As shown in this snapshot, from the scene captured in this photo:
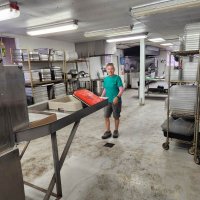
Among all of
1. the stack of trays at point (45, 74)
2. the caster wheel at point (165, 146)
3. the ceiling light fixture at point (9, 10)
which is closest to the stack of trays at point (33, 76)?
the stack of trays at point (45, 74)

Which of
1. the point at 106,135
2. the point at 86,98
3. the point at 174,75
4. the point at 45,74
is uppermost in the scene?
the point at 45,74

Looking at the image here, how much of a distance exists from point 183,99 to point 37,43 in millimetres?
4736

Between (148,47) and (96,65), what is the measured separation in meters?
3.94

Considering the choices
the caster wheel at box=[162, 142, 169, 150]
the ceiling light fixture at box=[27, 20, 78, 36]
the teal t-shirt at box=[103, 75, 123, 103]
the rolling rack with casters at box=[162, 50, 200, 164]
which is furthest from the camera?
the ceiling light fixture at box=[27, 20, 78, 36]

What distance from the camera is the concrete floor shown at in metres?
2.12

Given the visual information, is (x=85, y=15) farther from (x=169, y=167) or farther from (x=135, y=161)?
(x=169, y=167)

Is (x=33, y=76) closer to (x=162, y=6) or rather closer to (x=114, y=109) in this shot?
(x=114, y=109)

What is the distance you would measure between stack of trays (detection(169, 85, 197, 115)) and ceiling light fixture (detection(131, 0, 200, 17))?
4.17 ft

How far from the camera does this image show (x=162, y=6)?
2885 mm

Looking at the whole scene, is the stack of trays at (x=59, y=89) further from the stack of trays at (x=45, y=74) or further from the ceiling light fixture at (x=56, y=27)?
the ceiling light fixture at (x=56, y=27)

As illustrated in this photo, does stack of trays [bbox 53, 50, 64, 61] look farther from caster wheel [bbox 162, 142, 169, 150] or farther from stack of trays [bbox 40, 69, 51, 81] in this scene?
caster wheel [bbox 162, 142, 169, 150]

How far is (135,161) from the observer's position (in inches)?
109

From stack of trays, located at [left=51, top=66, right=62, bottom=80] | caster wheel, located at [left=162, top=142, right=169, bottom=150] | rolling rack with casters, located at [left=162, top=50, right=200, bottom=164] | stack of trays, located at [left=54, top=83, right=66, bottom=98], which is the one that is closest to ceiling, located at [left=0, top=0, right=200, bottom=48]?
rolling rack with casters, located at [left=162, top=50, right=200, bottom=164]

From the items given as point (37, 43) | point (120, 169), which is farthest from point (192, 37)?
point (37, 43)
